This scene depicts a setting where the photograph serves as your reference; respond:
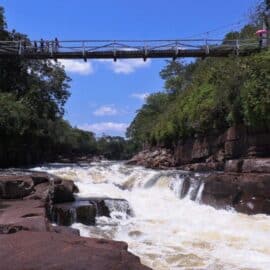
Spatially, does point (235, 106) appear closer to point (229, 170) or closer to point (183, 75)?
point (229, 170)

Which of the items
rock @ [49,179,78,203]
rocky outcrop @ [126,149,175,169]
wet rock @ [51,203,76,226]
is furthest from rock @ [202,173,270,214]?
rocky outcrop @ [126,149,175,169]

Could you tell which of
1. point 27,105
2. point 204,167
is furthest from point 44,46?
point 204,167

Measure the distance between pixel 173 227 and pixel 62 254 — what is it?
9.02 metres

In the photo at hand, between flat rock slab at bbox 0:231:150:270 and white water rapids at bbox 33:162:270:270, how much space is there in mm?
3211

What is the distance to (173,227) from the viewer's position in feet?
55.0

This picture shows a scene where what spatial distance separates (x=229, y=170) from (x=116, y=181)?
6093 millimetres

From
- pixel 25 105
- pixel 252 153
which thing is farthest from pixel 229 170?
pixel 25 105

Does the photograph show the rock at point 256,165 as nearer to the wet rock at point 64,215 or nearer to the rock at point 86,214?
the rock at point 86,214

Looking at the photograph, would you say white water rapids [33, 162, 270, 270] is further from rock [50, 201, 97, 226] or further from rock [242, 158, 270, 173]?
rock [242, 158, 270, 173]

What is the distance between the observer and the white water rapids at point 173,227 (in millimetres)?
12484

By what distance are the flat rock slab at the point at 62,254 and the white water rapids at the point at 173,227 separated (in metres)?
3.21

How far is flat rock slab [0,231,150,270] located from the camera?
7715 mm


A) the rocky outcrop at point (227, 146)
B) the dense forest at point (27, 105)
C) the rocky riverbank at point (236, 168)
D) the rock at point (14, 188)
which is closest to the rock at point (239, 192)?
the rocky riverbank at point (236, 168)

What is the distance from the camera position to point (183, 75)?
5412 centimetres
